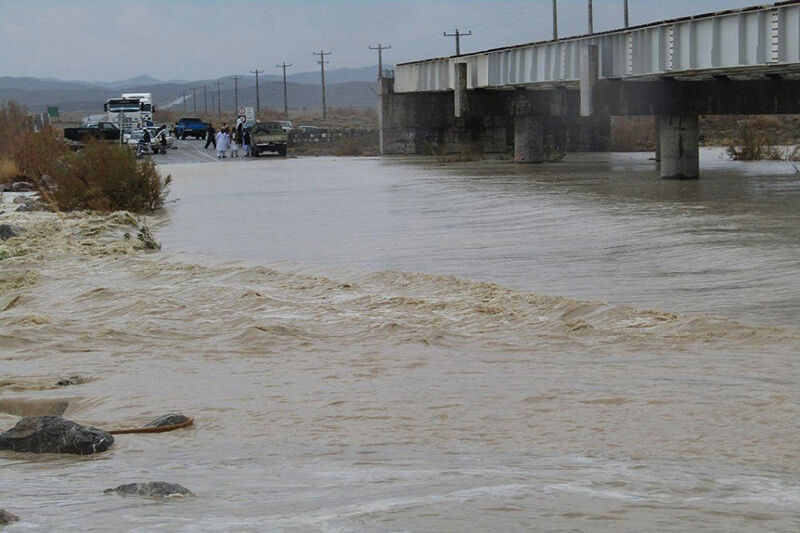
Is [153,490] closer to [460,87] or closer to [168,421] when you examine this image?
[168,421]

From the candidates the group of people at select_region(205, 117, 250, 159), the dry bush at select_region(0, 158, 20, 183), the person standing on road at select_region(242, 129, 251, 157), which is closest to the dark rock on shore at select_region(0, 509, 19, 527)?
the dry bush at select_region(0, 158, 20, 183)

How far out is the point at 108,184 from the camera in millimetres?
32406

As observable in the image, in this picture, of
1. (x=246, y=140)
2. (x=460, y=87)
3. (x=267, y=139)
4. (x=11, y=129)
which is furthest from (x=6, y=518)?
(x=246, y=140)

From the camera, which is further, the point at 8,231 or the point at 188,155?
the point at 188,155

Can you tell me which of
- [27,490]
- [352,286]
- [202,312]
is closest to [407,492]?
[27,490]

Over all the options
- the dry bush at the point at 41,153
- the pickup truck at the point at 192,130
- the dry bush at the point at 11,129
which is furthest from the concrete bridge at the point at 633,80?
the pickup truck at the point at 192,130

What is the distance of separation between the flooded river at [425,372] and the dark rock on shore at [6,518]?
0.20 feet

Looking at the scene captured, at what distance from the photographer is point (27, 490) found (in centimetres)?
791

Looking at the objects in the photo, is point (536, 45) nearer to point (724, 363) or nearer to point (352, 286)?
point (352, 286)

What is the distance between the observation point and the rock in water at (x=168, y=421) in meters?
9.98

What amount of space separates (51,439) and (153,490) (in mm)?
1622

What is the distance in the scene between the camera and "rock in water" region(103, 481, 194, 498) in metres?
7.59

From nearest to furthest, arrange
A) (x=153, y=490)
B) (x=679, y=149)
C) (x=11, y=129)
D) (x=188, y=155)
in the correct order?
(x=153, y=490)
(x=679, y=149)
(x=11, y=129)
(x=188, y=155)

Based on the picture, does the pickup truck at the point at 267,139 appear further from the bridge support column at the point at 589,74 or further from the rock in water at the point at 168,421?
the rock in water at the point at 168,421
